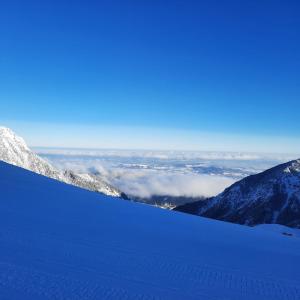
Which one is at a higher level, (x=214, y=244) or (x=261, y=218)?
(x=214, y=244)

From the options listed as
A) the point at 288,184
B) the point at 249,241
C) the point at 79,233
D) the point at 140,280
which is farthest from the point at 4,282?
the point at 288,184

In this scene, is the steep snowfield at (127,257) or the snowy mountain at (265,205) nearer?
the steep snowfield at (127,257)

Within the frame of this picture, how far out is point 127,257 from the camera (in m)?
10.7

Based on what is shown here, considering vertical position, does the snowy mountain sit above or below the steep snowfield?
below

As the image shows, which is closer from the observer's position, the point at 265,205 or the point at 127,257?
the point at 127,257

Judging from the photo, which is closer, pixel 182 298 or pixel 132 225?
pixel 182 298

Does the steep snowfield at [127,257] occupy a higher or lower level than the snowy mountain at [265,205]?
higher

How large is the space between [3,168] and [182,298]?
21.2m

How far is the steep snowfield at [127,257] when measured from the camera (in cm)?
802

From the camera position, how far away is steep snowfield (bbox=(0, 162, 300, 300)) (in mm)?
8023

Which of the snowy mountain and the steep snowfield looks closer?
the steep snowfield

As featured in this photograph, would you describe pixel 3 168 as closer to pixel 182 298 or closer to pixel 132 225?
pixel 132 225

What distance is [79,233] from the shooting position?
1316 centimetres

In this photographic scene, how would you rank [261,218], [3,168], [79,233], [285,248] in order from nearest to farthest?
[79,233] → [285,248] → [3,168] → [261,218]
